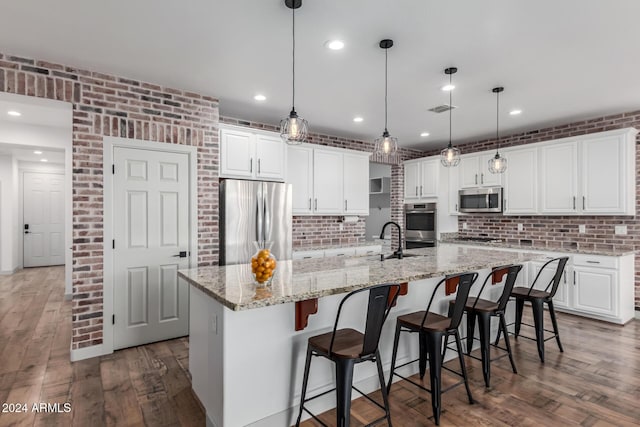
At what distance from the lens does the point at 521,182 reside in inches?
207

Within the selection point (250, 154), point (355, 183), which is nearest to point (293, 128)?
point (250, 154)

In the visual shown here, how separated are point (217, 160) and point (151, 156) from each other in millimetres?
694

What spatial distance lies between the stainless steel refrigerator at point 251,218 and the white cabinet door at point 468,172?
3.25 metres

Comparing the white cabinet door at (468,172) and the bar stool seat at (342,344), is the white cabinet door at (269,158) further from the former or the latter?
the white cabinet door at (468,172)

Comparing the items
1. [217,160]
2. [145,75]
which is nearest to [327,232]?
[217,160]

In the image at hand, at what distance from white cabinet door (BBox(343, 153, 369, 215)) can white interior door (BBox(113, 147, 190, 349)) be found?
2540 mm

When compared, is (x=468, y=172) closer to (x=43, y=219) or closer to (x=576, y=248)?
(x=576, y=248)

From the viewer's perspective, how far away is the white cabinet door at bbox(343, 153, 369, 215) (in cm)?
554

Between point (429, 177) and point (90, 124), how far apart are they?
516 centimetres

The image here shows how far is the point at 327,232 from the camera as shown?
5684 mm

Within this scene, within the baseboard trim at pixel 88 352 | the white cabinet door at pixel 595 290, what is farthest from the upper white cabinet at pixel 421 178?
the baseboard trim at pixel 88 352

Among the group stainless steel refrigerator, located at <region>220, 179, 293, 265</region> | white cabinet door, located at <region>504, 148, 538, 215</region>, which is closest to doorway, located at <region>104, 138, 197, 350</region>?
stainless steel refrigerator, located at <region>220, 179, 293, 265</region>

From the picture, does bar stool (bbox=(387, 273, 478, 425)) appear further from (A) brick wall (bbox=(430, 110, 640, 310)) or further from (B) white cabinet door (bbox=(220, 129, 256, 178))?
(A) brick wall (bbox=(430, 110, 640, 310))

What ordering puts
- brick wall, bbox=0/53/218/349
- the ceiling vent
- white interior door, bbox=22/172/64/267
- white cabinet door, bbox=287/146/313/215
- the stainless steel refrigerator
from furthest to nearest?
1. white interior door, bbox=22/172/64/267
2. white cabinet door, bbox=287/146/313/215
3. the ceiling vent
4. the stainless steel refrigerator
5. brick wall, bbox=0/53/218/349
